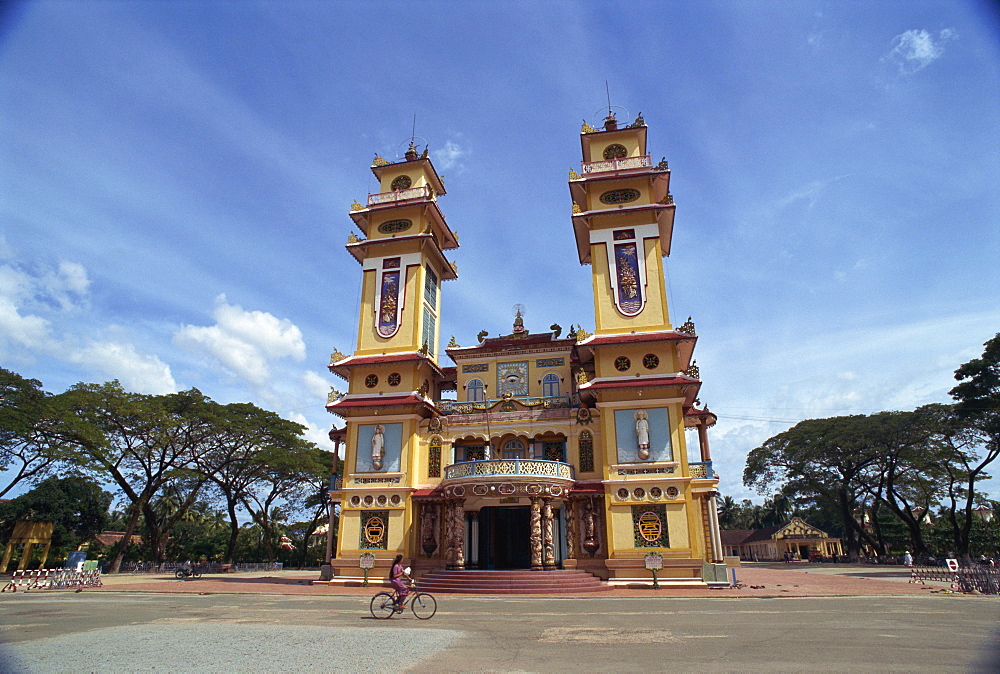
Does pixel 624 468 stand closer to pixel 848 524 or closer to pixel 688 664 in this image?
pixel 688 664

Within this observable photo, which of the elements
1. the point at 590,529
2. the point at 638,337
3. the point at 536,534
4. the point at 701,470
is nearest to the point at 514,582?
the point at 536,534

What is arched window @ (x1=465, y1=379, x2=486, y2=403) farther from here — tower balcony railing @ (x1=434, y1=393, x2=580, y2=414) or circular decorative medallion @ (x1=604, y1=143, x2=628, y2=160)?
circular decorative medallion @ (x1=604, y1=143, x2=628, y2=160)

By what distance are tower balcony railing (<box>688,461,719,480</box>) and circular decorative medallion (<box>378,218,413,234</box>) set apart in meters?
19.3

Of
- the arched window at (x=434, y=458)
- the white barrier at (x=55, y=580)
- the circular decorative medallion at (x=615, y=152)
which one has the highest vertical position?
the circular decorative medallion at (x=615, y=152)

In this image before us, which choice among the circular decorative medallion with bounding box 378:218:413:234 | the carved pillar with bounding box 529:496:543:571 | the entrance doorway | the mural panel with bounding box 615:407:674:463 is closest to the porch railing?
the mural panel with bounding box 615:407:674:463

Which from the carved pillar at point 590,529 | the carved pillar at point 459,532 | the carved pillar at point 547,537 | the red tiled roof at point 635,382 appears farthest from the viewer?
the red tiled roof at point 635,382

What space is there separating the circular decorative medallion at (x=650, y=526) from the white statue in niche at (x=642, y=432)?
7.73ft

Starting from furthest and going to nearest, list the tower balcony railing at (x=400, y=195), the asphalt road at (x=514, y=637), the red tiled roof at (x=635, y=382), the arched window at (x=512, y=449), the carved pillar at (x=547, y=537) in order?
1. the tower balcony railing at (x=400, y=195)
2. the arched window at (x=512, y=449)
3. the red tiled roof at (x=635, y=382)
4. the carved pillar at (x=547, y=537)
5. the asphalt road at (x=514, y=637)

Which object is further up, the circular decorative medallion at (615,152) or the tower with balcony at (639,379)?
the circular decorative medallion at (615,152)

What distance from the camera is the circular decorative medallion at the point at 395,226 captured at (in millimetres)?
32344

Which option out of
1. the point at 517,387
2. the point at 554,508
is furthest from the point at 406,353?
the point at 554,508

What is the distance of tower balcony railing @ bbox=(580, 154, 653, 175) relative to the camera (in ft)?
98.1

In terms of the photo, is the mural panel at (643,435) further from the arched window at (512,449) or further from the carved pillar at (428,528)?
the carved pillar at (428,528)

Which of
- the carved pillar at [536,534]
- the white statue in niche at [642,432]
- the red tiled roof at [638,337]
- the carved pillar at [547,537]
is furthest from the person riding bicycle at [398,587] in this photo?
the red tiled roof at [638,337]
